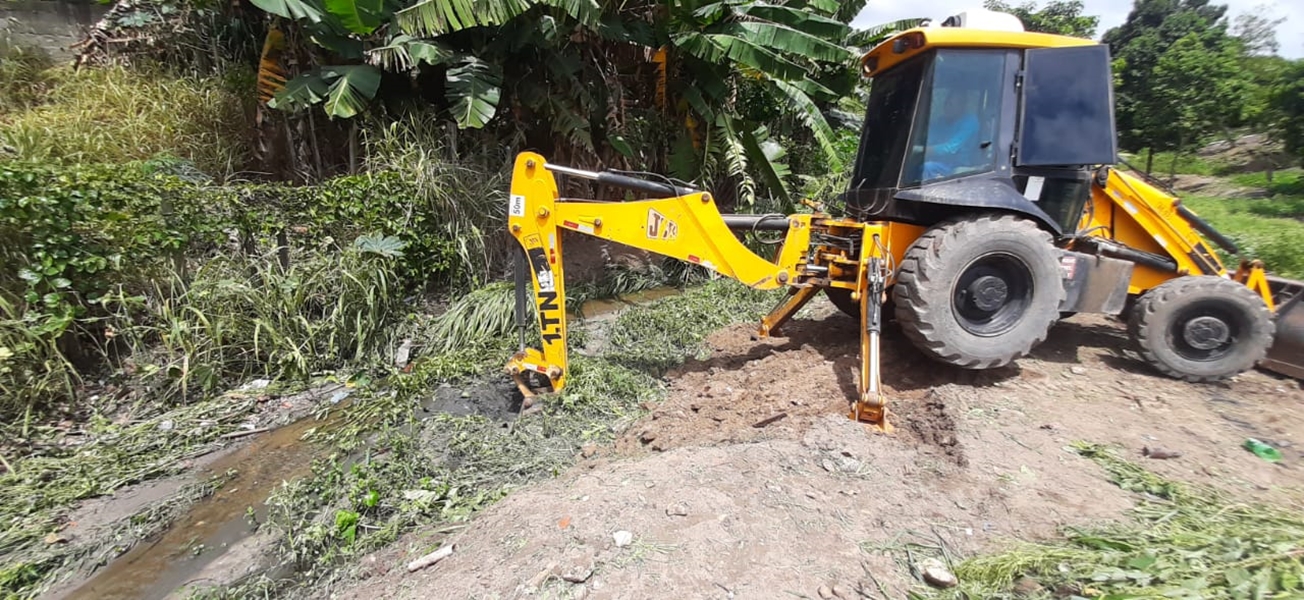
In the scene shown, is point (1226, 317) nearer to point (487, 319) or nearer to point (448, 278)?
point (487, 319)

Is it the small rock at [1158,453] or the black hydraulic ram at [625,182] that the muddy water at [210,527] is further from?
the small rock at [1158,453]

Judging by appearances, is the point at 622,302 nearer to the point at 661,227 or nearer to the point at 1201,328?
the point at 661,227

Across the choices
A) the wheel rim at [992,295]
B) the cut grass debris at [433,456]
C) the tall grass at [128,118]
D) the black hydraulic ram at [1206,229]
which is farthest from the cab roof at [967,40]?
the tall grass at [128,118]

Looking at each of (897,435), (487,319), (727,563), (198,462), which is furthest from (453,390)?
(897,435)

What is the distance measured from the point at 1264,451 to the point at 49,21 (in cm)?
1200

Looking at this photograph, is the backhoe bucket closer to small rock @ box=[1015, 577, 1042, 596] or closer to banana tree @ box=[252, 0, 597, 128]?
small rock @ box=[1015, 577, 1042, 596]

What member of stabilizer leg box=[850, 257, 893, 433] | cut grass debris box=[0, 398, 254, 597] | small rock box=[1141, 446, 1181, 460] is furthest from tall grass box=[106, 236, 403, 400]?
small rock box=[1141, 446, 1181, 460]

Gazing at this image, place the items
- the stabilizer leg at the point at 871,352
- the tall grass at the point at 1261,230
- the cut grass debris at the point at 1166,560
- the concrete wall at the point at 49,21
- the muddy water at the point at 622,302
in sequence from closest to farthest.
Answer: the cut grass debris at the point at 1166,560 → the stabilizer leg at the point at 871,352 → the muddy water at the point at 622,302 → the tall grass at the point at 1261,230 → the concrete wall at the point at 49,21

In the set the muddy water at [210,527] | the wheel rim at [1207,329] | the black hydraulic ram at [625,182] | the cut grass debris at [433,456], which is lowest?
the muddy water at [210,527]

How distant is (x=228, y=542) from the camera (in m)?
2.88

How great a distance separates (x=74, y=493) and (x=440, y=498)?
6.69ft

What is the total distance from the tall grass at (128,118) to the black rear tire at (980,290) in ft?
21.0

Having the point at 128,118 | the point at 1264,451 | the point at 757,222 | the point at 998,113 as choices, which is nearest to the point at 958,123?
the point at 998,113

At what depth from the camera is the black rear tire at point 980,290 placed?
3.46 meters
